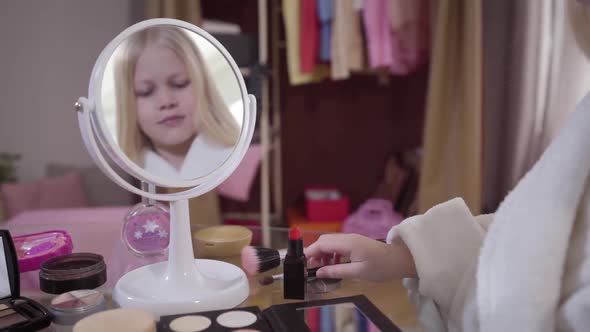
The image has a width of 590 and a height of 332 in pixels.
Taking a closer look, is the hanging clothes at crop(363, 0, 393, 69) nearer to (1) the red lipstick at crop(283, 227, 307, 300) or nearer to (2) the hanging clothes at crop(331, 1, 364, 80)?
(2) the hanging clothes at crop(331, 1, 364, 80)

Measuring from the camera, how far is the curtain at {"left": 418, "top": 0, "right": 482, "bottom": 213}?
1.82 metres

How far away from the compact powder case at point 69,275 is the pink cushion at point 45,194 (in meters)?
1.48

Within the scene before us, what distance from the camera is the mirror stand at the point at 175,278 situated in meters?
0.56

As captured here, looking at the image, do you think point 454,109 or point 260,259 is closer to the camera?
point 260,259

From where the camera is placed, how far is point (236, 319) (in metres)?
0.52

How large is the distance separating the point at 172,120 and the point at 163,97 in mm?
29

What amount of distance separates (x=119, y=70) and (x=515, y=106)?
65.1 inches

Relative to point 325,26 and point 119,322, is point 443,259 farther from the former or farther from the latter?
point 325,26

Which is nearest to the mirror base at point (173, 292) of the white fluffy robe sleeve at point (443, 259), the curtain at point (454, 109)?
the white fluffy robe sleeve at point (443, 259)

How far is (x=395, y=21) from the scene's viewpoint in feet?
6.21

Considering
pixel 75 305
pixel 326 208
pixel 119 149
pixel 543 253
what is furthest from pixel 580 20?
pixel 326 208

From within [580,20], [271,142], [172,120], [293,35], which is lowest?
[271,142]

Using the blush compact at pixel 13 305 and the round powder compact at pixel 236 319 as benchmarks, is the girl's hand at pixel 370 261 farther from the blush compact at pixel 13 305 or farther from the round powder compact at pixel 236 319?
the blush compact at pixel 13 305

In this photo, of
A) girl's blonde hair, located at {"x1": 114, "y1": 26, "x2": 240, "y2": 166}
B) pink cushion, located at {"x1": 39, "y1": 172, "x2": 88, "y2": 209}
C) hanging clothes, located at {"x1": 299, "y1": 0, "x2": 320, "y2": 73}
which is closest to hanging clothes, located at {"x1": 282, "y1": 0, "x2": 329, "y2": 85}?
hanging clothes, located at {"x1": 299, "y1": 0, "x2": 320, "y2": 73}
